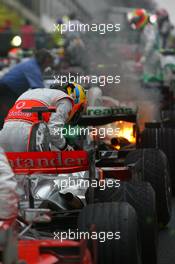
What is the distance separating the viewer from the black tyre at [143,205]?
709cm

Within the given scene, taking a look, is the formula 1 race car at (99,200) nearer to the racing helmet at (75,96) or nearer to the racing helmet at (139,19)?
the racing helmet at (75,96)

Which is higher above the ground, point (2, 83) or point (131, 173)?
point (2, 83)

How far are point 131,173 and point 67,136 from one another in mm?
1113

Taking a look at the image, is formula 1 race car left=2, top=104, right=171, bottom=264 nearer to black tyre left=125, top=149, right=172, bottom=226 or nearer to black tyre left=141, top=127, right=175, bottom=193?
black tyre left=125, top=149, right=172, bottom=226

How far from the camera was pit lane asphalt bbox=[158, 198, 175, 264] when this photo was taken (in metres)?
8.02

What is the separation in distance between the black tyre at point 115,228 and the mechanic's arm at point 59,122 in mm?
1858

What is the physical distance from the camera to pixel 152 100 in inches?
655

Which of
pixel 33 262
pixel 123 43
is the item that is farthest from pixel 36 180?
pixel 123 43

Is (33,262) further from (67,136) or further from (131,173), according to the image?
(67,136)

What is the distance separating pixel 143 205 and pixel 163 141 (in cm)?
373

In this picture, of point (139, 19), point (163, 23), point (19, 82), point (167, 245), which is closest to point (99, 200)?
point (167, 245)

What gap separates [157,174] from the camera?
886cm

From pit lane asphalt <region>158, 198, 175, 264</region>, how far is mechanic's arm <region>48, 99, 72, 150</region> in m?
1.22

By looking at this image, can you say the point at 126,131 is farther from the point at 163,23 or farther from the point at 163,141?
the point at 163,23
